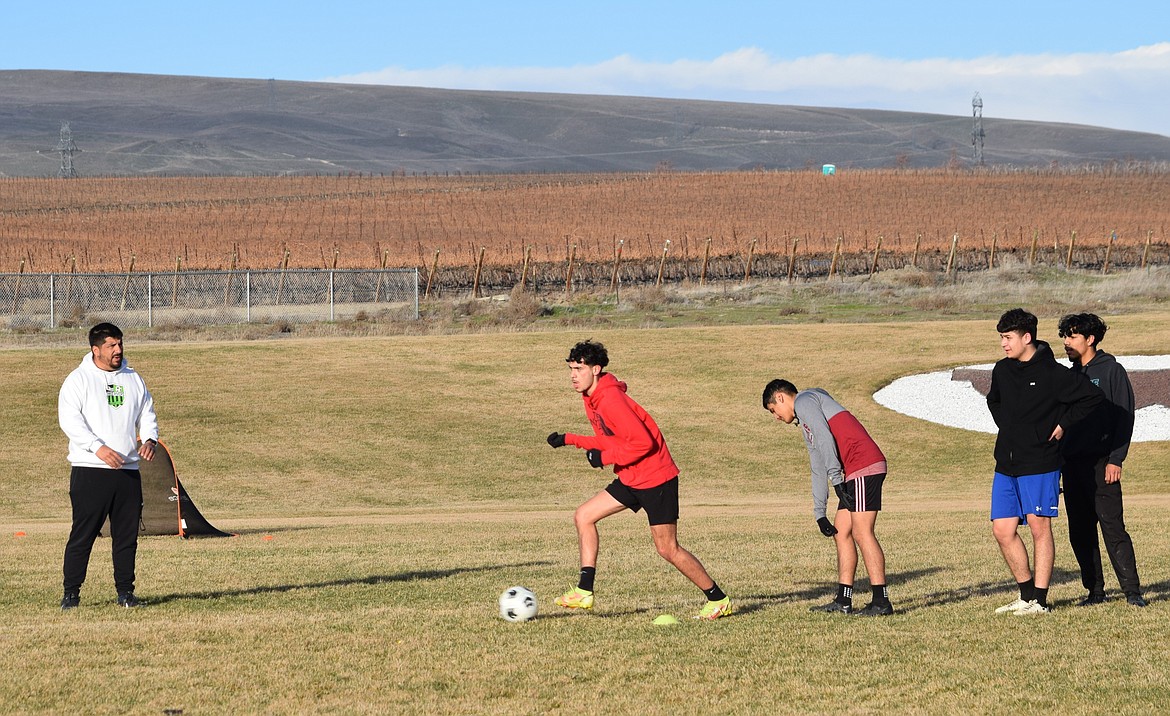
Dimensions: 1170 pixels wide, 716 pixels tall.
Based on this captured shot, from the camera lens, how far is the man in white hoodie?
32.4ft

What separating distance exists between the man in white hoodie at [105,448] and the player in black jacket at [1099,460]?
6.67m

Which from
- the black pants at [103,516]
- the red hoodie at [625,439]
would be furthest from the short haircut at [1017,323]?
the black pants at [103,516]

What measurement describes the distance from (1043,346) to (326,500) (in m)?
15.7

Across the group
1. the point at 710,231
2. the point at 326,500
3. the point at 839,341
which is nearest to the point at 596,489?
the point at 326,500

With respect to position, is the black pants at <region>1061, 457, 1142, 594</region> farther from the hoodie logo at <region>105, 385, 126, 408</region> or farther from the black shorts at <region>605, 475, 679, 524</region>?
the hoodie logo at <region>105, 385, 126, 408</region>

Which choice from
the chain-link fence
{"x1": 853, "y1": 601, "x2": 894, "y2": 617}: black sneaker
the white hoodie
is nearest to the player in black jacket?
{"x1": 853, "y1": 601, "x2": 894, "y2": 617}: black sneaker

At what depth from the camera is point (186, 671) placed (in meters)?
7.86

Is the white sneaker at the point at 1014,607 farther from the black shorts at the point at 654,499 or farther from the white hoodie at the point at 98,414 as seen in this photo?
the white hoodie at the point at 98,414

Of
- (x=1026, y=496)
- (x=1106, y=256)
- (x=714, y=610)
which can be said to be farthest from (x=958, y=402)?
(x=1106, y=256)

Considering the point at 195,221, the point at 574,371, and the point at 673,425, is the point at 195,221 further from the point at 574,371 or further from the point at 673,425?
the point at 574,371

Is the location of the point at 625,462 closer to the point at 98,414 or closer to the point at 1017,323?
the point at 1017,323

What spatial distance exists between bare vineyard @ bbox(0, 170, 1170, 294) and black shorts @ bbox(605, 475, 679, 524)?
156 ft

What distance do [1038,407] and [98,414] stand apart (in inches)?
258

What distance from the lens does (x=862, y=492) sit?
9.42 meters
